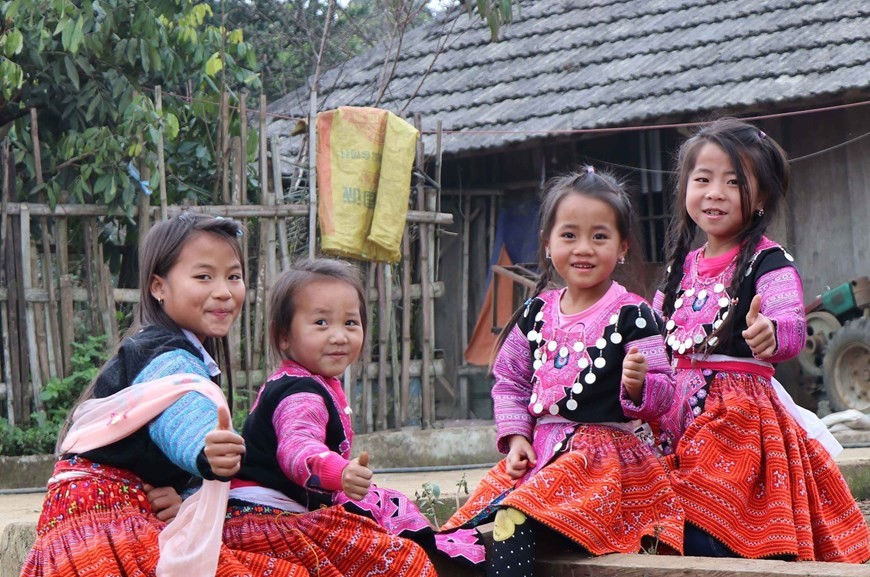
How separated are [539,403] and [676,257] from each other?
762 millimetres

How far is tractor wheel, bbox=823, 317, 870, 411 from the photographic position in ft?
29.2

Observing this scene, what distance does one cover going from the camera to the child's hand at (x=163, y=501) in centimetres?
284

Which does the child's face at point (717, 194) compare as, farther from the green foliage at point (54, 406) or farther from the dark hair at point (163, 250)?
the green foliage at point (54, 406)

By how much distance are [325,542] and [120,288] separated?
5.50 m

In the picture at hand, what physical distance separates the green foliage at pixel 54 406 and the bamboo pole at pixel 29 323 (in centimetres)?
6

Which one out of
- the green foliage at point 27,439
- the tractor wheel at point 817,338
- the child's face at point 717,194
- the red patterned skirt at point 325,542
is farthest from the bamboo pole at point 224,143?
the red patterned skirt at point 325,542

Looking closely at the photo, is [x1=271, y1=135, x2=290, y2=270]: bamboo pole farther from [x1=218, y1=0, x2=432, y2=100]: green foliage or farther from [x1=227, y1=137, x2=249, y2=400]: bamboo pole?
[x1=218, y1=0, x2=432, y2=100]: green foliage

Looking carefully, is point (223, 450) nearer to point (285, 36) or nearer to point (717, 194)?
point (717, 194)

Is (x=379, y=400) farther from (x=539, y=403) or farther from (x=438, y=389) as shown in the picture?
(x=539, y=403)

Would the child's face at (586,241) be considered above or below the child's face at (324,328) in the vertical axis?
above

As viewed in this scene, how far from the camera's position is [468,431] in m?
8.05

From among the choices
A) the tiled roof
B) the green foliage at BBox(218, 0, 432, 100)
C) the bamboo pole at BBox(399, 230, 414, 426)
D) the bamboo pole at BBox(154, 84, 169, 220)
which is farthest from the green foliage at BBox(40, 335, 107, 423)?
the green foliage at BBox(218, 0, 432, 100)

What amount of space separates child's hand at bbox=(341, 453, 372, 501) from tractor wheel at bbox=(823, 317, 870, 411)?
270 inches

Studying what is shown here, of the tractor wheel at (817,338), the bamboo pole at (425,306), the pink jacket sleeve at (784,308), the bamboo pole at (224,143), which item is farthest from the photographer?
the tractor wheel at (817,338)
